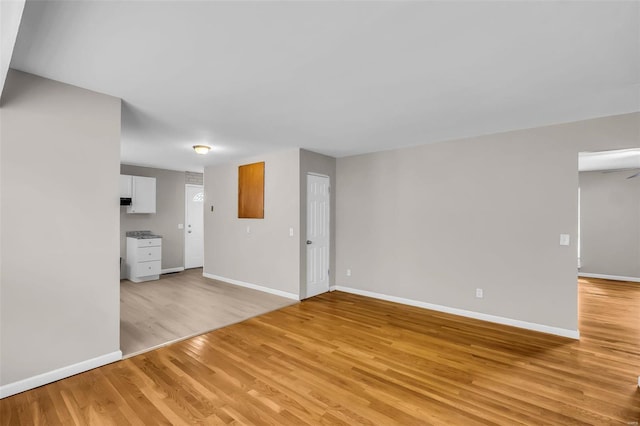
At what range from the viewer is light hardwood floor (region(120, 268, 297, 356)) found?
327cm

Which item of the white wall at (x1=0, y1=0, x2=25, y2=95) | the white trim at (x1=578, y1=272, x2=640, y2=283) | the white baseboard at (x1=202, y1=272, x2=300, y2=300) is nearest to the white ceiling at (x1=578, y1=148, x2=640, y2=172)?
the white trim at (x1=578, y1=272, x2=640, y2=283)

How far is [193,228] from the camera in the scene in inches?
297

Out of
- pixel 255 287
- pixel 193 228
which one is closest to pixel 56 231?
pixel 255 287

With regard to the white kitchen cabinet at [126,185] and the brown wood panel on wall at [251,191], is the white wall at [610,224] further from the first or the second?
the white kitchen cabinet at [126,185]

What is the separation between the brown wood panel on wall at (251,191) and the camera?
524 centimetres

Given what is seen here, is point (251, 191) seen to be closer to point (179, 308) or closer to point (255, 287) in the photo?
point (255, 287)

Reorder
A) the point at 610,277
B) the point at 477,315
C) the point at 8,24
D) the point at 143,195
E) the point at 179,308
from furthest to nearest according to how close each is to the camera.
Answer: the point at 143,195 → the point at 610,277 → the point at 179,308 → the point at 477,315 → the point at 8,24

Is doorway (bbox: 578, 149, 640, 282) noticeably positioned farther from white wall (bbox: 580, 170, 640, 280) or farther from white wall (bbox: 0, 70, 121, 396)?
white wall (bbox: 0, 70, 121, 396)

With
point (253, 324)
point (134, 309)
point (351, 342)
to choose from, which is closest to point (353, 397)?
point (351, 342)

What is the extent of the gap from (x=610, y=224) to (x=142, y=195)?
10.6m

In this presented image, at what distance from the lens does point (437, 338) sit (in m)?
3.26

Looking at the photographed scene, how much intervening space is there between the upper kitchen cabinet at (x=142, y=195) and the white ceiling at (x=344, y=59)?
10.8ft

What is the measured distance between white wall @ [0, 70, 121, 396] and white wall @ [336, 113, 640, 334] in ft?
12.2

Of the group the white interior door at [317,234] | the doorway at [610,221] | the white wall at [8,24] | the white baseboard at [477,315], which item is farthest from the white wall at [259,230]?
the doorway at [610,221]
